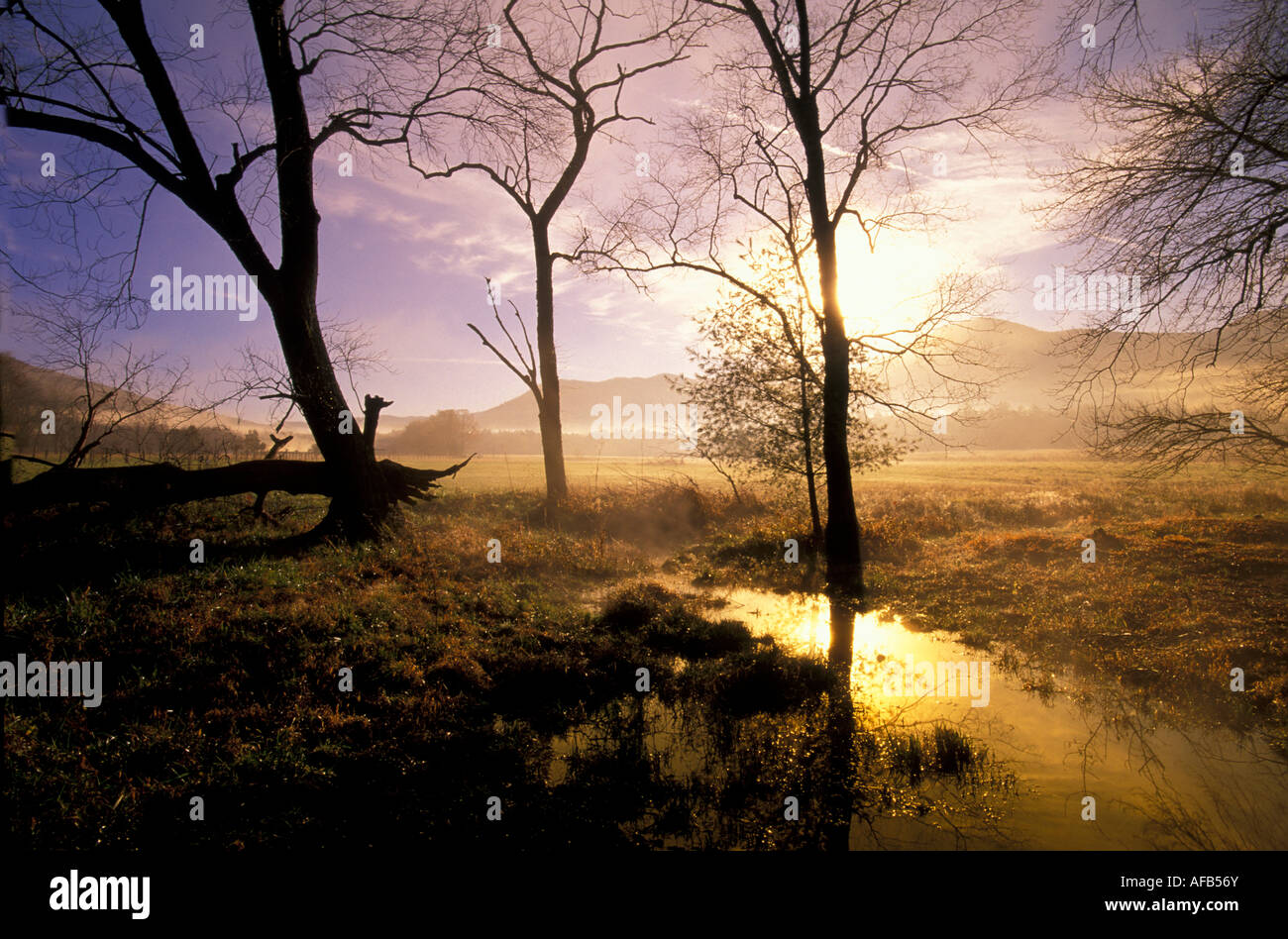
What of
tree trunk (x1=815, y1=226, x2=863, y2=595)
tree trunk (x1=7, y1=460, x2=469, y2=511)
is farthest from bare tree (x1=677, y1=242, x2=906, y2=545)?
tree trunk (x1=7, y1=460, x2=469, y2=511)

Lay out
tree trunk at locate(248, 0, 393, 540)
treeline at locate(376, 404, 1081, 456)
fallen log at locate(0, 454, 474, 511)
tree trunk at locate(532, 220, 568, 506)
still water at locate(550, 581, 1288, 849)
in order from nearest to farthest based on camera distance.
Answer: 1. still water at locate(550, 581, 1288, 849)
2. fallen log at locate(0, 454, 474, 511)
3. tree trunk at locate(248, 0, 393, 540)
4. tree trunk at locate(532, 220, 568, 506)
5. treeline at locate(376, 404, 1081, 456)

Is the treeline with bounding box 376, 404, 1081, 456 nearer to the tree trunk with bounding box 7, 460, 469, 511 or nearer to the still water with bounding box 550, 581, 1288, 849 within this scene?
the tree trunk with bounding box 7, 460, 469, 511

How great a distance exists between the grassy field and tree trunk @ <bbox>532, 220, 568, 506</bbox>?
16.1 feet

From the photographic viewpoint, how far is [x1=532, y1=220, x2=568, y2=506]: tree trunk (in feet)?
60.1

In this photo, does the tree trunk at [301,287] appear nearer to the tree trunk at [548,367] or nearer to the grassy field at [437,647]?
the grassy field at [437,647]

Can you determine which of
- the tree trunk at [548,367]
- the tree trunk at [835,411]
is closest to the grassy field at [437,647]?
the tree trunk at [835,411]

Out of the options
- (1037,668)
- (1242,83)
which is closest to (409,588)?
(1037,668)

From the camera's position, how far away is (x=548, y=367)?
18656mm

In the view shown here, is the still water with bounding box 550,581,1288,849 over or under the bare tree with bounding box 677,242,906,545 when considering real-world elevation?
under

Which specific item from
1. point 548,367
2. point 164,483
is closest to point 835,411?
point 548,367
